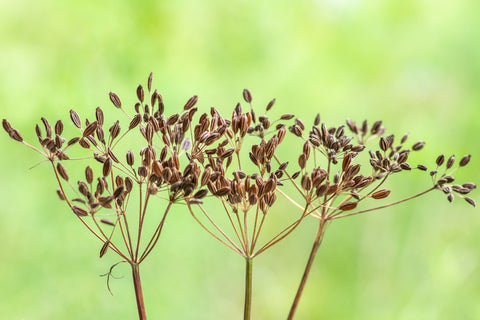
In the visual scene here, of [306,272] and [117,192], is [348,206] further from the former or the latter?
[117,192]

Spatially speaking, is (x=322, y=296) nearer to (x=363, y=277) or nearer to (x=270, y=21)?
(x=363, y=277)

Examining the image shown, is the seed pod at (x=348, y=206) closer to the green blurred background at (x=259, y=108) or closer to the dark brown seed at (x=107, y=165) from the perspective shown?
→ the dark brown seed at (x=107, y=165)

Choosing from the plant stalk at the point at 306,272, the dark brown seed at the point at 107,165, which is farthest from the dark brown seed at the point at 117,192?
the plant stalk at the point at 306,272

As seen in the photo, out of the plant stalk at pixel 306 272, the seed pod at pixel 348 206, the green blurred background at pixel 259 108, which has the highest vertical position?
the seed pod at pixel 348 206

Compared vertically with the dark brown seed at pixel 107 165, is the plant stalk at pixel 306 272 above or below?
below

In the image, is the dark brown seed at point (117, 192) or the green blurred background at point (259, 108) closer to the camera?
the dark brown seed at point (117, 192)

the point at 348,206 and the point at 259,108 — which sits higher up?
the point at 348,206

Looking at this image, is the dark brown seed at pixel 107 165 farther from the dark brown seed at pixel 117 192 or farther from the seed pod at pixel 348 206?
the seed pod at pixel 348 206

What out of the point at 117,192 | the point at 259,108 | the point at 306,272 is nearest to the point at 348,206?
the point at 306,272
